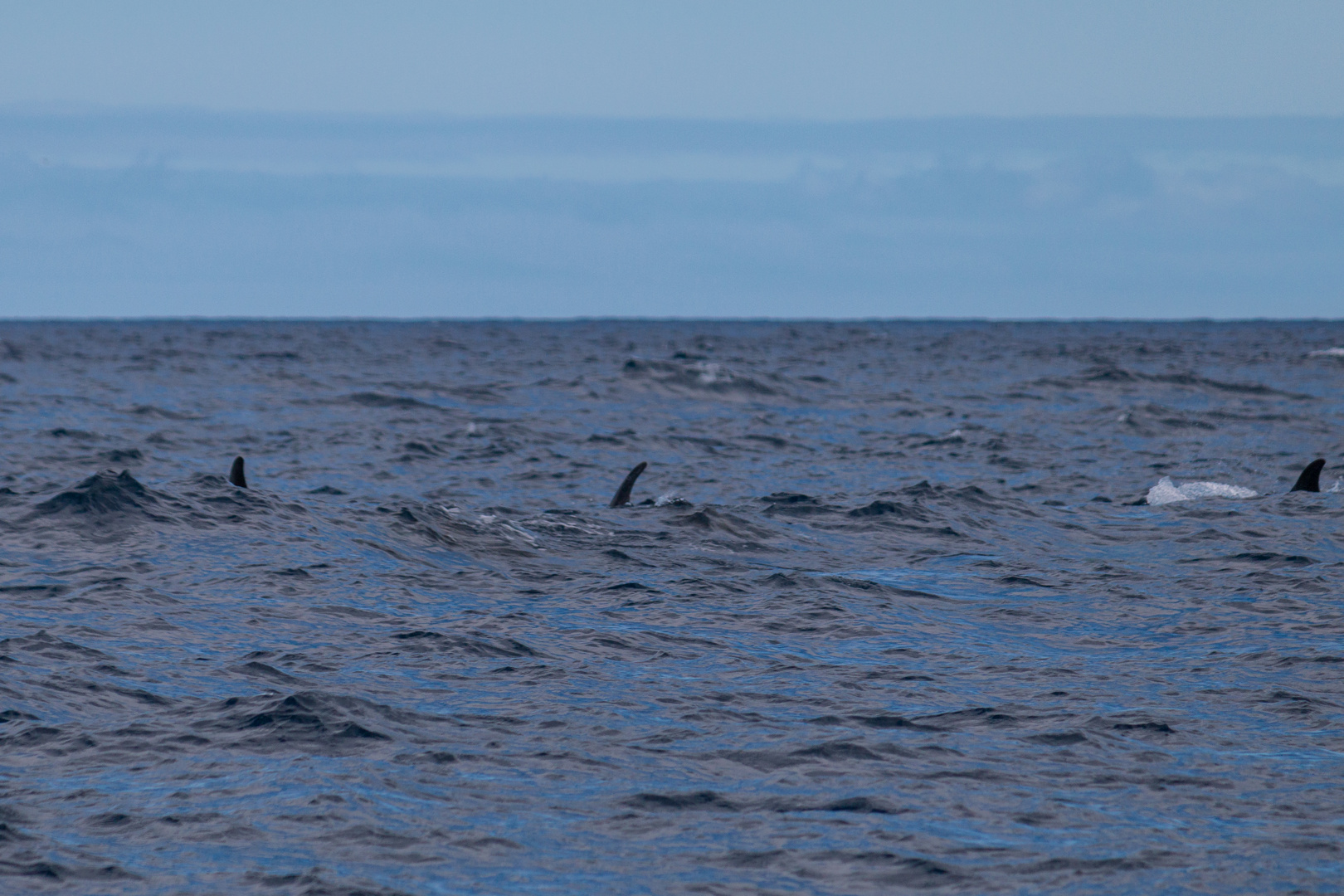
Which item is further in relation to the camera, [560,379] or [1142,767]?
[560,379]

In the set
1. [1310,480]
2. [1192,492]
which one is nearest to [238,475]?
[1192,492]

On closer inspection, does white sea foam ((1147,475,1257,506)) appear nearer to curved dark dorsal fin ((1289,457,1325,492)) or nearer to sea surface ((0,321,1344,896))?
sea surface ((0,321,1344,896))

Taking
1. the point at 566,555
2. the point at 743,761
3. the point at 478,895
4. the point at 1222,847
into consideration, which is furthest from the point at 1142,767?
the point at 566,555

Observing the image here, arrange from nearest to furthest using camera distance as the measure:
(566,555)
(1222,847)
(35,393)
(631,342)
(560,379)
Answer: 1. (1222,847)
2. (566,555)
3. (35,393)
4. (560,379)
5. (631,342)

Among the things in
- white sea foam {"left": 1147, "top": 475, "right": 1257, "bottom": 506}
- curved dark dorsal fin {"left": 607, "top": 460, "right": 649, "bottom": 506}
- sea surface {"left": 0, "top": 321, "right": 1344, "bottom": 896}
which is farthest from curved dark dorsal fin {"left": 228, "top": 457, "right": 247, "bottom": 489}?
white sea foam {"left": 1147, "top": 475, "right": 1257, "bottom": 506}

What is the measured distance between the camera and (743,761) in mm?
9180

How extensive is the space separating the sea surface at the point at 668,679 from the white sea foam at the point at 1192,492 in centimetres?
17

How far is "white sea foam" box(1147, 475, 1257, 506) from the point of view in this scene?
23.0m

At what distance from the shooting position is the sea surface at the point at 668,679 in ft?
24.9

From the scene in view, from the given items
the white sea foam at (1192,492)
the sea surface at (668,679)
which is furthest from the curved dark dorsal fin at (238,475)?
the white sea foam at (1192,492)

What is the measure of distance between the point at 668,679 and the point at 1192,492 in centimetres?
1507

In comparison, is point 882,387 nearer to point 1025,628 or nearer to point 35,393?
point 35,393

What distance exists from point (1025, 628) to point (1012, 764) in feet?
14.9

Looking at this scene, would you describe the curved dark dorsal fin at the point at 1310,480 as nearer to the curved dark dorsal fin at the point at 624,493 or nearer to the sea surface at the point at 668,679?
the sea surface at the point at 668,679
